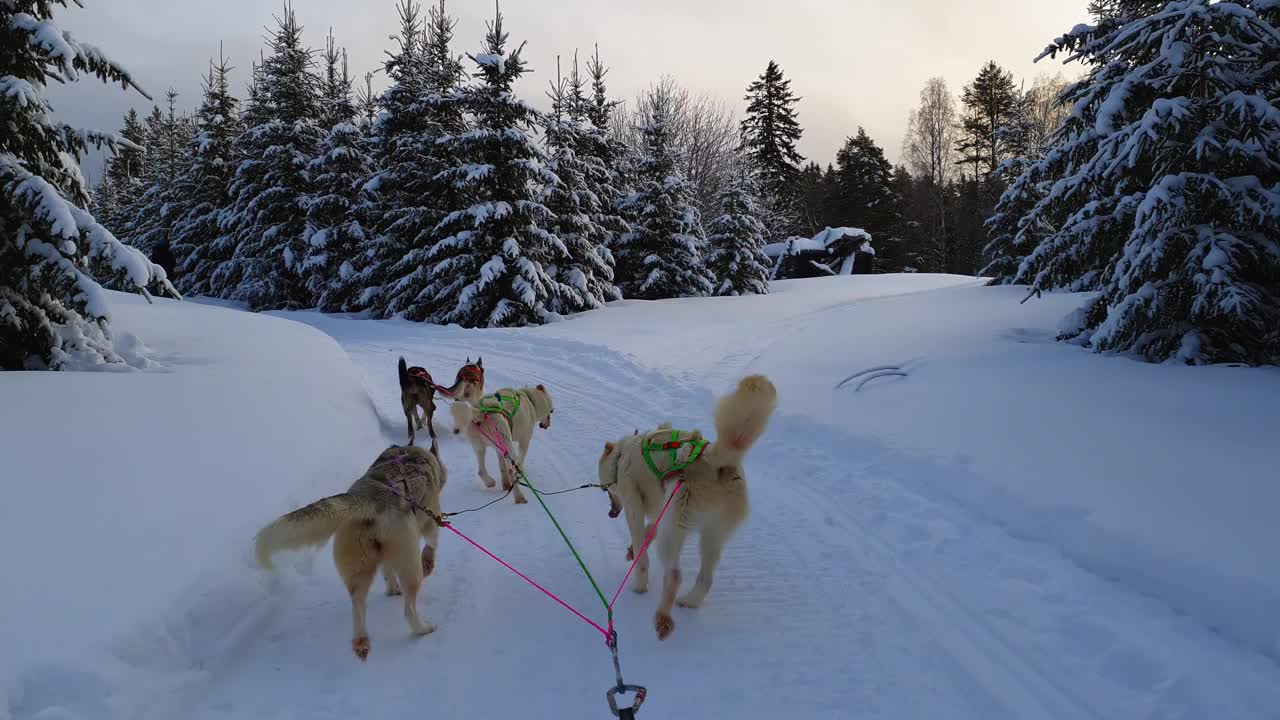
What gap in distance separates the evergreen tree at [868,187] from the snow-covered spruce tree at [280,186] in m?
35.7

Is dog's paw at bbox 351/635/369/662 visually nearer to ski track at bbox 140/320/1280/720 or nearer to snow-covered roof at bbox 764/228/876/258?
ski track at bbox 140/320/1280/720

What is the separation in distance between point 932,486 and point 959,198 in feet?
156

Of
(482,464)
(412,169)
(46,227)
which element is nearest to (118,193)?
(412,169)

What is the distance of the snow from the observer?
2746 mm

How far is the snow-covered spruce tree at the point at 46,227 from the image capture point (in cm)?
646

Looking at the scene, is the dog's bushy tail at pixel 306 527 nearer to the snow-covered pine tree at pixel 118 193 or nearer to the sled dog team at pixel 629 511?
the sled dog team at pixel 629 511

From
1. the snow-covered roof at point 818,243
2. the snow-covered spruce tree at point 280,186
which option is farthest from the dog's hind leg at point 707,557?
→ the snow-covered roof at point 818,243

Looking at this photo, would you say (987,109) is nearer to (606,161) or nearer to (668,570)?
(606,161)

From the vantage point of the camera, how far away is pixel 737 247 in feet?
83.7

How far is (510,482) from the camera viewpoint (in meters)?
5.71

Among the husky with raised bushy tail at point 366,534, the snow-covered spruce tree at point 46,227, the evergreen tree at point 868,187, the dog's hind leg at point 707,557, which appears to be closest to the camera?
the husky with raised bushy tail at point 366,534

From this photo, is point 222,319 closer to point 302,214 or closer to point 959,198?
point 302,214

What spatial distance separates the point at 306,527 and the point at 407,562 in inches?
24.8

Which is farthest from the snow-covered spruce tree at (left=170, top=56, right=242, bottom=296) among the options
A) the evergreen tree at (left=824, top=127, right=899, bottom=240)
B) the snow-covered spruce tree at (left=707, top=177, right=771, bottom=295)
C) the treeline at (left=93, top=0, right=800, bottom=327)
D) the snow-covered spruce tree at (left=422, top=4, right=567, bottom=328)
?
the evergreen tree at (left=824, top=127, right=899, bottom=240)
